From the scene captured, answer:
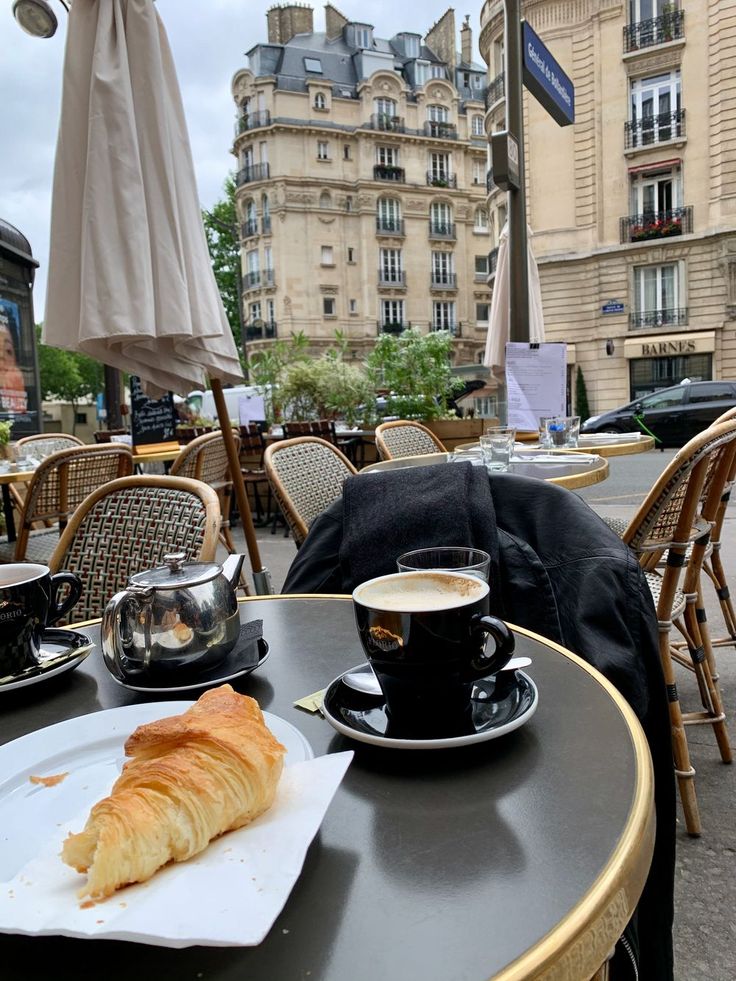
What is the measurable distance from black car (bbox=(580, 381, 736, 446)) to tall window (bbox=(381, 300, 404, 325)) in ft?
91.6

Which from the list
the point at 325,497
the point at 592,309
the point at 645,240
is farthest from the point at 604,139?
the point at 325,497

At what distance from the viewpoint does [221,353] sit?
2633mm

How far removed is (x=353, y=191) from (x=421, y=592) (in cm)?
4426

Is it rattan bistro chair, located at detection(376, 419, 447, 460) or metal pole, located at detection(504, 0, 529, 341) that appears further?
metal pole, located at detection(504, 0, 529, 341)

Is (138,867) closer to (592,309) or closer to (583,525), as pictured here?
(583,525)

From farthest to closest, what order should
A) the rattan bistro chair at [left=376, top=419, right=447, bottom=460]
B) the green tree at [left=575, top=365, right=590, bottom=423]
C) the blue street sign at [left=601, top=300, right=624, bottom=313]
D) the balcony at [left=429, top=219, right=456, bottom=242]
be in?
the balcony at [left=429, top=219, right=456, bottom=242] < the green tree at [left=575, top=365, right=590, bottom=423] < the blue street sign at [left=601, top=300, right=624, bottom=313] < the rattan bistro chair at [left=376, top=419, right=447, bottom=460]

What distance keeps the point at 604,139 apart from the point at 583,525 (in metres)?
26.8

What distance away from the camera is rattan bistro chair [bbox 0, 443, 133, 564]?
408 centimetres

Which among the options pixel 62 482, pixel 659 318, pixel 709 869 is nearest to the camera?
pixel 709 869

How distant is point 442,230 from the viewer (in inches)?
1697

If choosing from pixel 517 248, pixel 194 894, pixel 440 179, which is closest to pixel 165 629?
pixel 194 894

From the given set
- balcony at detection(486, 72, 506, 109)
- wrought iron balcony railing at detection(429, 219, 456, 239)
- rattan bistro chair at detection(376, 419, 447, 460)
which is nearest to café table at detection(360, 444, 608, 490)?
rattan bistro chair at detection(376, 419, 447, 460)

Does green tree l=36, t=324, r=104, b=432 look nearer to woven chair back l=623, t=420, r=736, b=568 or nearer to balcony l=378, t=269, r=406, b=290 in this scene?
balcony l=378, t=269, r=406, b=290

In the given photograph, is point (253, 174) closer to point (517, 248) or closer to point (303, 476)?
point (517, 248)
